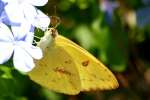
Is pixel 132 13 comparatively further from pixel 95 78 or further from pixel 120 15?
pixel 95 78

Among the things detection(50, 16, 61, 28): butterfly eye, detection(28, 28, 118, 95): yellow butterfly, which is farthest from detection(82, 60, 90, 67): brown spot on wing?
detection(50, 16, 61, 28): butterfly eye

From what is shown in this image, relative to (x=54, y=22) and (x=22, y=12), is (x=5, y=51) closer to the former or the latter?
(x=22, y=12)

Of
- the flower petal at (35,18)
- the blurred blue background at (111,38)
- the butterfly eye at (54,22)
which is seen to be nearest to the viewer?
the flower petal at (35,18)

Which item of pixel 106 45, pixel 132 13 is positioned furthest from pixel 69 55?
pixel 132 13

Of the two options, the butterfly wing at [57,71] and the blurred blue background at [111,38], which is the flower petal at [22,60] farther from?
the blurred blue background at [111,38]

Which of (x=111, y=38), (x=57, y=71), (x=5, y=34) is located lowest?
(x=111, y=38)

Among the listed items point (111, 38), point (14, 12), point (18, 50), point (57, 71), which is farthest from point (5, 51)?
point (111, 38)

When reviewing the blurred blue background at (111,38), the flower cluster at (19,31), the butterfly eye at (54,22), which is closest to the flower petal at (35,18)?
the flower cluster at (19,31)

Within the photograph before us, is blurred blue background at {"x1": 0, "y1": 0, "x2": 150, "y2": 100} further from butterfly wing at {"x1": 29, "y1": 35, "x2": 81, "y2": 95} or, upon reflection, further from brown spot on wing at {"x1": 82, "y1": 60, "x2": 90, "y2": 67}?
brown spot on wing at {"x1": 82, "y1": 60, "x2": 90, "y2": 67}
